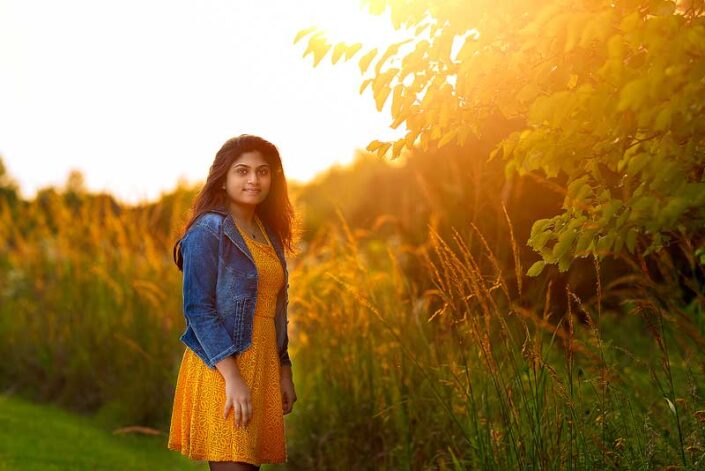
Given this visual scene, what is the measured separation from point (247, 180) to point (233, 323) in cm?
61

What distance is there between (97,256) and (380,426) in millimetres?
5496

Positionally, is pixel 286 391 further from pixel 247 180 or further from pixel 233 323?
pixel 247 180

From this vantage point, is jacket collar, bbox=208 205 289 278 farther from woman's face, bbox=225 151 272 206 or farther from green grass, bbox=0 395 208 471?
green grass, bbox=0 395 208 471

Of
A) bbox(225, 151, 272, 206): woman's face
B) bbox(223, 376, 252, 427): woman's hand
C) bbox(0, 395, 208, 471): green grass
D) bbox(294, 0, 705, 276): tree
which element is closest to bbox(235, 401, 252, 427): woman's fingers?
bbox(223, 376, 252, 427): woman's hand

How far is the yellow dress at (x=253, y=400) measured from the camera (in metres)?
3.60

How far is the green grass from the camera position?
23.2 ft

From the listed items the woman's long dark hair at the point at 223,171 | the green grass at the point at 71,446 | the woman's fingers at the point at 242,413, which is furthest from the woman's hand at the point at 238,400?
the green grass at the point at 71,446

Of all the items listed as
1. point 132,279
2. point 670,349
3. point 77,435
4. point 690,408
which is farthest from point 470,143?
point 690,408

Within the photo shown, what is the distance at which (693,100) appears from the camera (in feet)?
8.54

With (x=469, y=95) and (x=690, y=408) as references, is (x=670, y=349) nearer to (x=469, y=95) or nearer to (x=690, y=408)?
(x=690, y=408)

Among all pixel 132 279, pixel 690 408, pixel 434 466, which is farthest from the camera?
pixel 132 279

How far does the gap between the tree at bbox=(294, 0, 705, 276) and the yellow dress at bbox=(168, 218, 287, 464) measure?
76 centimetres

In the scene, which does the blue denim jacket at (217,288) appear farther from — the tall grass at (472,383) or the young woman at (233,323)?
the tall grass at (472,383)

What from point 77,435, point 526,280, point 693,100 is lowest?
point 77,435
